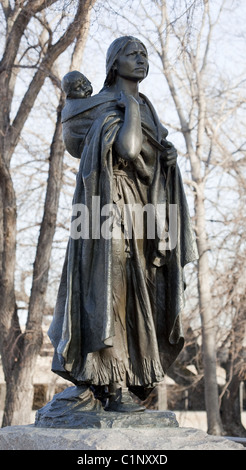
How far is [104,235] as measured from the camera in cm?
407

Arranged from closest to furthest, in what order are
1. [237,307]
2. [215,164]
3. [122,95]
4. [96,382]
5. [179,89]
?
[96,382] → [122,95] → [237,307] → [215,164] → [179,89]

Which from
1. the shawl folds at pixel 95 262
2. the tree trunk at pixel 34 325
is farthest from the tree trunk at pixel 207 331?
the shawl folds at pixel 95 262

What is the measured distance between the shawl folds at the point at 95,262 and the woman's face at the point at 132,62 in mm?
204

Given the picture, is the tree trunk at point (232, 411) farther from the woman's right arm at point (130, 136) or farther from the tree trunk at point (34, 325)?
the woman's right arm at point (130, 136)

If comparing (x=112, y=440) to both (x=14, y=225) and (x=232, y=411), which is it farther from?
(x=232, y=411)

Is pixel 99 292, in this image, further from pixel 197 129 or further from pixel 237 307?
pixel 197 129

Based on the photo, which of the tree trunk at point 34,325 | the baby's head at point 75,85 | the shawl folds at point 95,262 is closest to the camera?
the shawl folds at point 95,262

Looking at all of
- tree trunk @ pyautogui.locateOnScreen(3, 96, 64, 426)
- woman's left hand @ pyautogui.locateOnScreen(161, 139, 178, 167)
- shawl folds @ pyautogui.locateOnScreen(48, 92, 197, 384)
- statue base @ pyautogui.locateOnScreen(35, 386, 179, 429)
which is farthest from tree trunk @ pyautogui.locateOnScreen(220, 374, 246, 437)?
statue base @ pyautogui.locateOnScreen(35, 386, 179, 429)

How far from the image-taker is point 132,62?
4457 millimetres

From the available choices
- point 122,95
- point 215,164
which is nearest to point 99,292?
point 122,95

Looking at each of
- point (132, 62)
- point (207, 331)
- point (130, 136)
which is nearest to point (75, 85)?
point (132, 62)

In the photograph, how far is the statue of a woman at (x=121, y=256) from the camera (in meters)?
3.98

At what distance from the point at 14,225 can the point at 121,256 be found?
21.7 ft

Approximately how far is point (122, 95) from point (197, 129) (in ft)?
42.1
